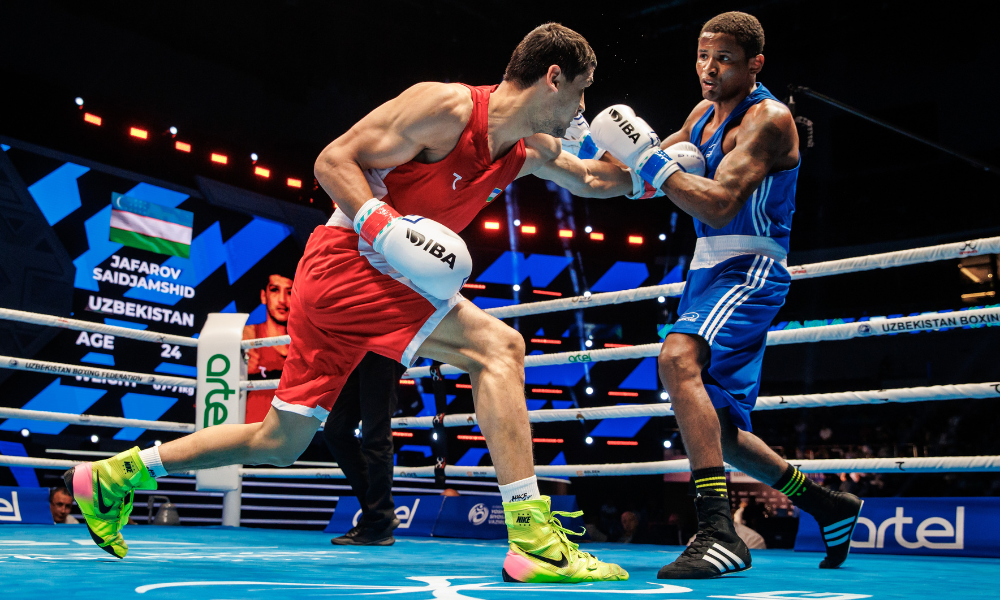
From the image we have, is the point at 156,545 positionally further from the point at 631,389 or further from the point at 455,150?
the point at 631,389

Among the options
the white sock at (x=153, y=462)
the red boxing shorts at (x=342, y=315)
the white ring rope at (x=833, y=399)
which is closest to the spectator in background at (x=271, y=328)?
the white ring rope at (x=833, y=399)

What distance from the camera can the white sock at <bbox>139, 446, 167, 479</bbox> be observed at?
202 cm

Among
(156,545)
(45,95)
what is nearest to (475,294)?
(45,95)

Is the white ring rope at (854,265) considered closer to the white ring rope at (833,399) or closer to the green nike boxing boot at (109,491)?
the white ring rope at (833,399)

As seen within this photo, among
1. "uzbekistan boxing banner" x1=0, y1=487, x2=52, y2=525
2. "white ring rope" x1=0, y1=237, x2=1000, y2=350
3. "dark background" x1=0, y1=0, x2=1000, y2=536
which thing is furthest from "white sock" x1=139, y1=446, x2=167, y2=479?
"dark background" x1=0, y1=0, x2=1000, y2=536

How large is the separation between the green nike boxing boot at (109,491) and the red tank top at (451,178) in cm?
96

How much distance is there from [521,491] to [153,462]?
1.02 m

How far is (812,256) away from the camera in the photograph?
45.1 feet

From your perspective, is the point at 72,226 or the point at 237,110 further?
the point at 237,110

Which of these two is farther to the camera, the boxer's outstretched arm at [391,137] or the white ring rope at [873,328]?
the white ring rope at [873,328]

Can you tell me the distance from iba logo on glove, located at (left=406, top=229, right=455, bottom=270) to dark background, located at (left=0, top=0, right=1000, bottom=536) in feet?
26.9

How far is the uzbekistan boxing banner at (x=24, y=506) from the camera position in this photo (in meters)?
3.43

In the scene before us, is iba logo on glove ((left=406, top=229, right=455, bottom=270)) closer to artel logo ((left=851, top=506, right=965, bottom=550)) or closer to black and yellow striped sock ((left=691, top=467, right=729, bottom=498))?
black and yellow striped sock ((left=691, top=467, right=729, bottom=498))

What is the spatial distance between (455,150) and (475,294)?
1083 cm
